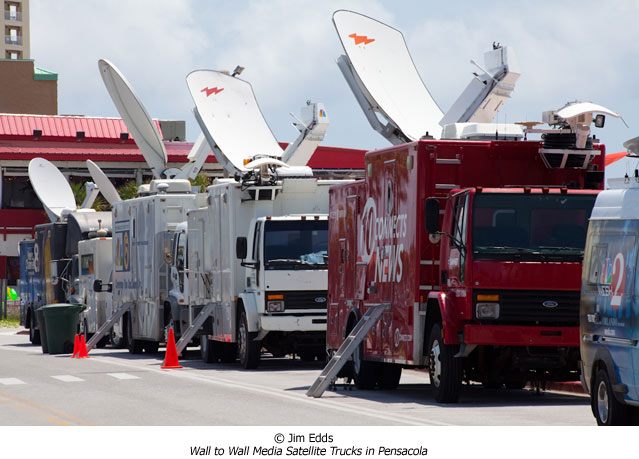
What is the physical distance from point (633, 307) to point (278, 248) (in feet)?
47.5

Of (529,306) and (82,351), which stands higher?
(529,306)

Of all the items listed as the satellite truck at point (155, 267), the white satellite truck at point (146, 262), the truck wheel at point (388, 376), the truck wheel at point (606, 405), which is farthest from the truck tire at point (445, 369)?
the white satellite truck at point (146, 262)

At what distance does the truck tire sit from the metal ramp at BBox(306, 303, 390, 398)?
1827 millimetres

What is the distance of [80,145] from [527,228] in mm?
70094

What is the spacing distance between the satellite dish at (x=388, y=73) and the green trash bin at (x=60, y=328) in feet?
31.1

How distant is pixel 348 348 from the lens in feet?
72.3

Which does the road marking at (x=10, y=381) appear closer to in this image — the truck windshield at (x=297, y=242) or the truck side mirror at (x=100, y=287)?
the truck windshield at (x=297, y=242)

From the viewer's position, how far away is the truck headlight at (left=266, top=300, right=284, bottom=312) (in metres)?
28.3

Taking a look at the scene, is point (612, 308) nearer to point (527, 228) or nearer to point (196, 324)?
point (527, 228)

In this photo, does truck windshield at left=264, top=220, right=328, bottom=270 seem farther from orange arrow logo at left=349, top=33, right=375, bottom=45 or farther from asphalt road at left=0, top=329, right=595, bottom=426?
orange arrow logo at left=349, top=33, right=375, bottom=45

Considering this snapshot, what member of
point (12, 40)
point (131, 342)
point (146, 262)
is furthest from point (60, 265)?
point (12, 40)

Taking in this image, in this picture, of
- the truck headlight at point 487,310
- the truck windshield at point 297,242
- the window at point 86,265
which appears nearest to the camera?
the truck headlight at point 487,310

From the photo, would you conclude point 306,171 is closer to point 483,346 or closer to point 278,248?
point 278,248

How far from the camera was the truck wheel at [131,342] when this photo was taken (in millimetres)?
37688
